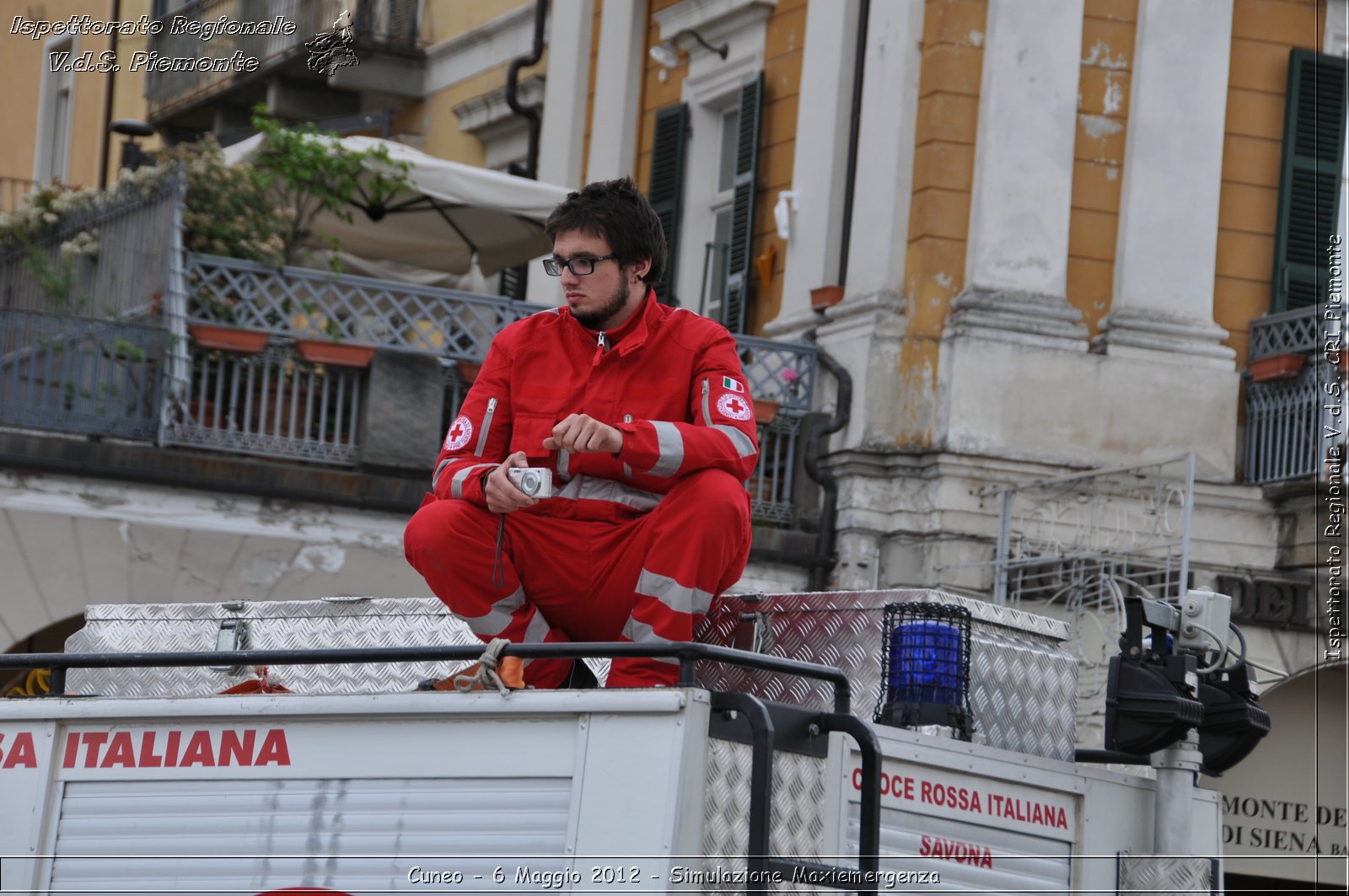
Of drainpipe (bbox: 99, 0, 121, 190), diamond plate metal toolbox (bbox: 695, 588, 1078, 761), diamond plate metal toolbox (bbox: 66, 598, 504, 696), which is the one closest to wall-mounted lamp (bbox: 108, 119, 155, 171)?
diamond plate metal toolbox (bbox: 66, 598, 504, 696)

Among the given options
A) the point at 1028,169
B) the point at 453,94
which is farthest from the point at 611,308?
the point at 453,94

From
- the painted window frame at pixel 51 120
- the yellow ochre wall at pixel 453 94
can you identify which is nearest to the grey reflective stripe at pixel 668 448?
the yellow ochre wall at pixel 453 94

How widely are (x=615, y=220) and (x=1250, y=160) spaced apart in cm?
994

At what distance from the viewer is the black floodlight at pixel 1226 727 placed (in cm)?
596

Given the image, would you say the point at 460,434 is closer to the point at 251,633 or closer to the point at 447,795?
the point at 447,795

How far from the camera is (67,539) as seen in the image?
1288 centimetres

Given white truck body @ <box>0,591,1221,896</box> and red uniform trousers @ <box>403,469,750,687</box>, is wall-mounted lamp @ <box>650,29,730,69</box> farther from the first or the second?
white truck body @ <box>0,591,1221,896</box>

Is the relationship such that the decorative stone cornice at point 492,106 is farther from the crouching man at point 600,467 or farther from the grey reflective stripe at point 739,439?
the grey reflective stripe at point 739,439

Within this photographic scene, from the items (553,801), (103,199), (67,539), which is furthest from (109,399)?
(553,801)

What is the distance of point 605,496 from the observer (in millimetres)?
5160

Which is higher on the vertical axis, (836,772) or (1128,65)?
(1128,65)

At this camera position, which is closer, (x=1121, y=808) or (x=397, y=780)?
(x=397, y=780)

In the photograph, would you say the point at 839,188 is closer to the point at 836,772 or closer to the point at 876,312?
the point at 876,312

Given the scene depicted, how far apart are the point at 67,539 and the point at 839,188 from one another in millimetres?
5773
